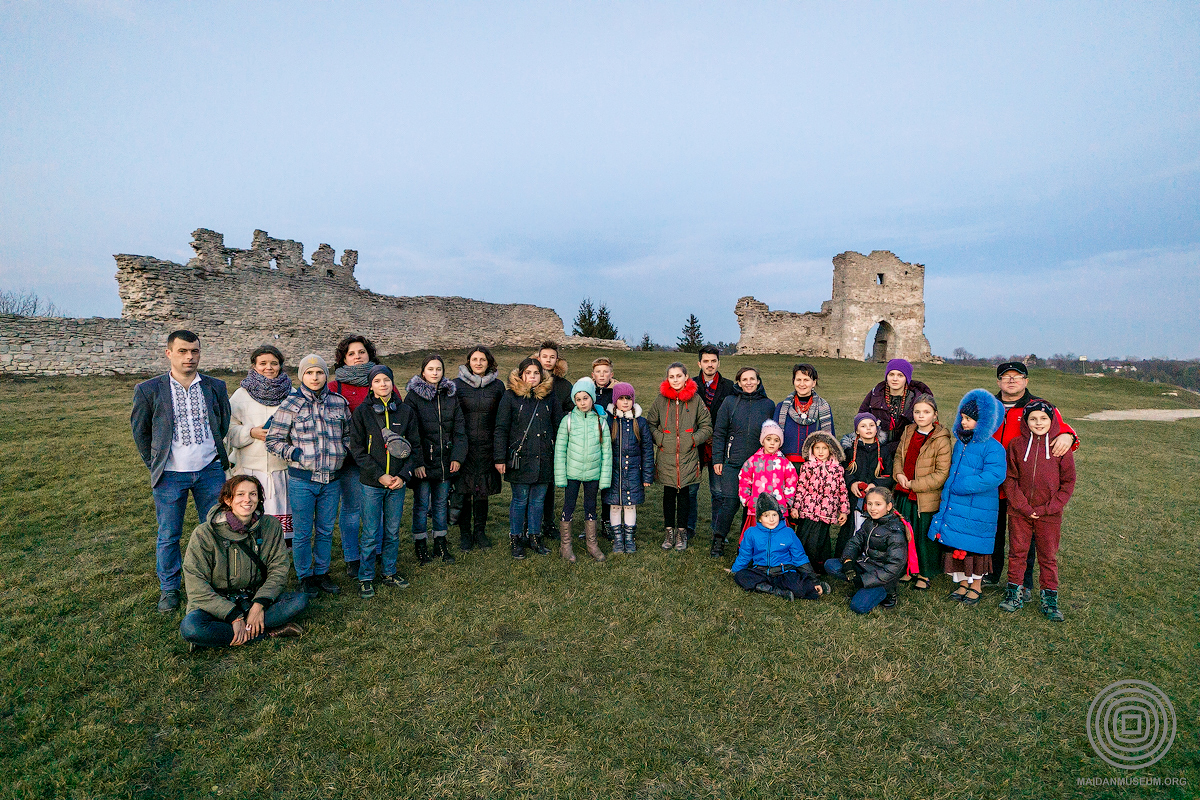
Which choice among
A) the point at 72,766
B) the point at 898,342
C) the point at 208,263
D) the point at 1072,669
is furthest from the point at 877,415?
the point at 898,342

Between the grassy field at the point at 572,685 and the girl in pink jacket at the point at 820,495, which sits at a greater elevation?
the girl in pink jacket at the point at 820,495

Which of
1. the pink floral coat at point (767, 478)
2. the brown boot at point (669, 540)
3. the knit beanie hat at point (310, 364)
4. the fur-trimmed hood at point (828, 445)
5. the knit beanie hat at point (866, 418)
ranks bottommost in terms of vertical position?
the brown boot at point (669, 540)

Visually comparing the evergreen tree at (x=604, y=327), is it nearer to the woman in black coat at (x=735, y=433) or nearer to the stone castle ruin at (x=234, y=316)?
the stone castle ruin at (x=234, y=316)

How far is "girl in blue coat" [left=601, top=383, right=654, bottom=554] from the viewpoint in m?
5.50

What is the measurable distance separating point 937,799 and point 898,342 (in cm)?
3399

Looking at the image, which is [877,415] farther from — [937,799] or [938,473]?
[937,799]

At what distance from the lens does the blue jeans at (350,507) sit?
4594 mm

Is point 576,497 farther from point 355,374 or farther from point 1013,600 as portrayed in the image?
point 1013,600

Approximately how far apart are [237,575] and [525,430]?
8.37ft

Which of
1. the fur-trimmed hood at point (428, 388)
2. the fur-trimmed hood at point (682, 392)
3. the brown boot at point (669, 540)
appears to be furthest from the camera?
the brown boot at point (669, 540)

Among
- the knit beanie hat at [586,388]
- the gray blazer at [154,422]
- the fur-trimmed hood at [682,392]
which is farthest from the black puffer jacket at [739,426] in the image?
the gray blazer at [154,422]

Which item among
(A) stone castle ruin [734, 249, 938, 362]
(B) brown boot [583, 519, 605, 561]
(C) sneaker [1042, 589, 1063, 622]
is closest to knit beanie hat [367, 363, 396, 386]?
(B) brown boot [583, 519, 605, 561]

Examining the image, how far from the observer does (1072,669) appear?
363cm

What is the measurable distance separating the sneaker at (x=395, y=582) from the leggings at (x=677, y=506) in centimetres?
265
